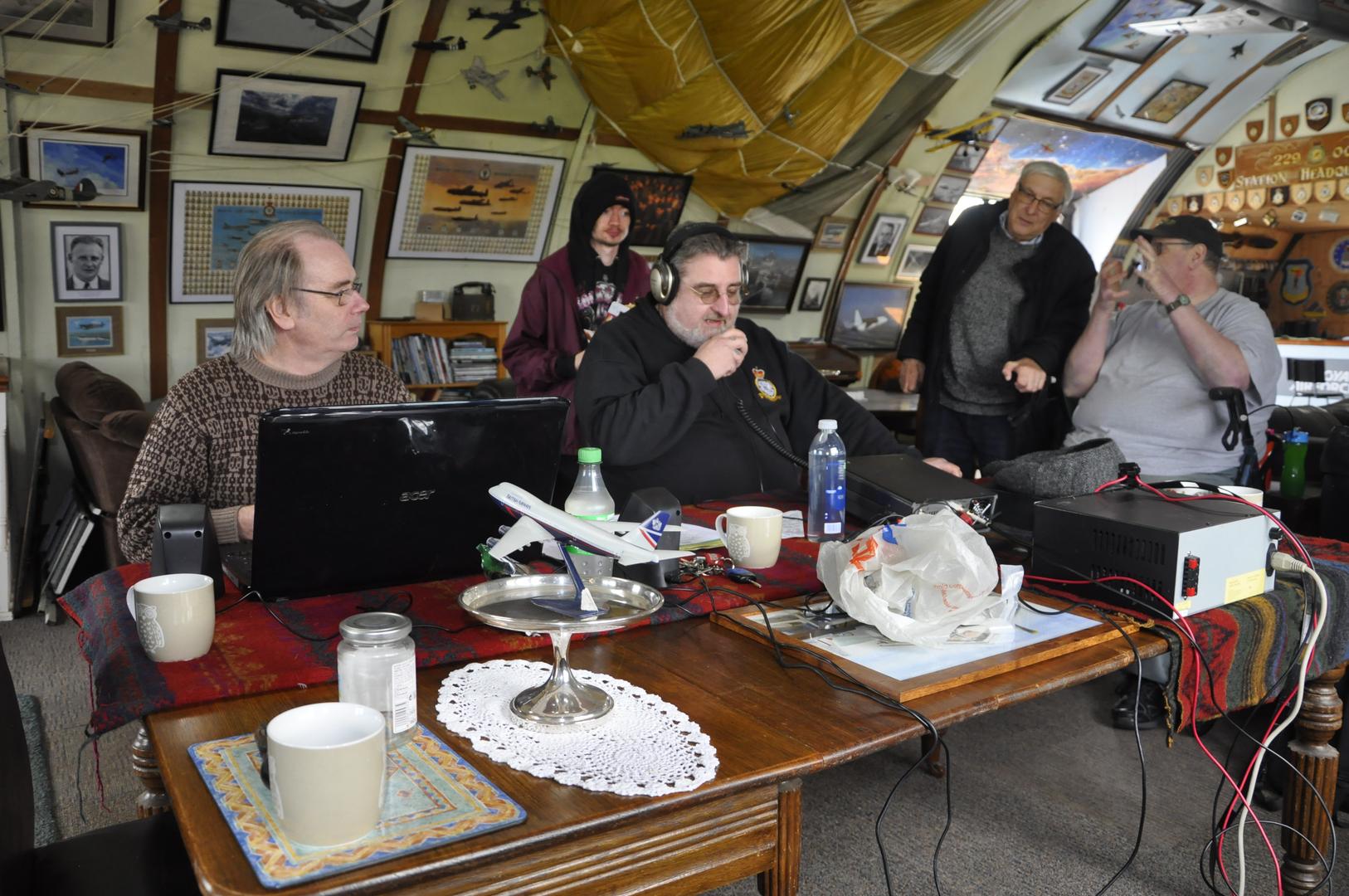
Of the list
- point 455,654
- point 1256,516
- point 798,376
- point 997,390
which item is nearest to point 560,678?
point 455,654

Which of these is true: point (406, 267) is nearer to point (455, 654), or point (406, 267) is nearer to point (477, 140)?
point (477, 140)

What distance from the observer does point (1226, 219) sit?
9969mm

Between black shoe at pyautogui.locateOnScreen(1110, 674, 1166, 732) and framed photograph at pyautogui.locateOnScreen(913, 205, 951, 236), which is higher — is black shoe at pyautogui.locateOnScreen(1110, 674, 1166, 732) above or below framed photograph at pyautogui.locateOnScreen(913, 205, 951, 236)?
below

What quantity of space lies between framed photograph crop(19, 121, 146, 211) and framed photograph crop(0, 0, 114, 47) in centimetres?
39

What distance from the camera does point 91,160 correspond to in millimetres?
4871

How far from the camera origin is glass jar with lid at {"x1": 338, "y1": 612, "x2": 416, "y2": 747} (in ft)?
3.76

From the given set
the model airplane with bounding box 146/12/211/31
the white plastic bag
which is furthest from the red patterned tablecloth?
the model airplane with bounding box 146/12/211/31

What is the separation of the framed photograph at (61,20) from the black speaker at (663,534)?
3.97 m

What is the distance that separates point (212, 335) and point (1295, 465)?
4.95 m

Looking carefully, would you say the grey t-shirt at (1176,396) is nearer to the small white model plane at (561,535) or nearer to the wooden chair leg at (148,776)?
the small white model plane at (561,535)

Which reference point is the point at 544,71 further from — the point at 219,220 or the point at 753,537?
the point at 753,537

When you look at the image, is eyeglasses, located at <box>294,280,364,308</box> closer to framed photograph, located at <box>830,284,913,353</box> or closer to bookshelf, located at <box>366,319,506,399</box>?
bookshelf, located at <box>366,319,506,399</box>

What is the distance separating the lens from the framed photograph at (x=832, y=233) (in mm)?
7777

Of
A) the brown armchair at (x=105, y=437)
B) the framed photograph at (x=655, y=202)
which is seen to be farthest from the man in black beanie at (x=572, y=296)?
the framed photograph at (x=655, y=202)
